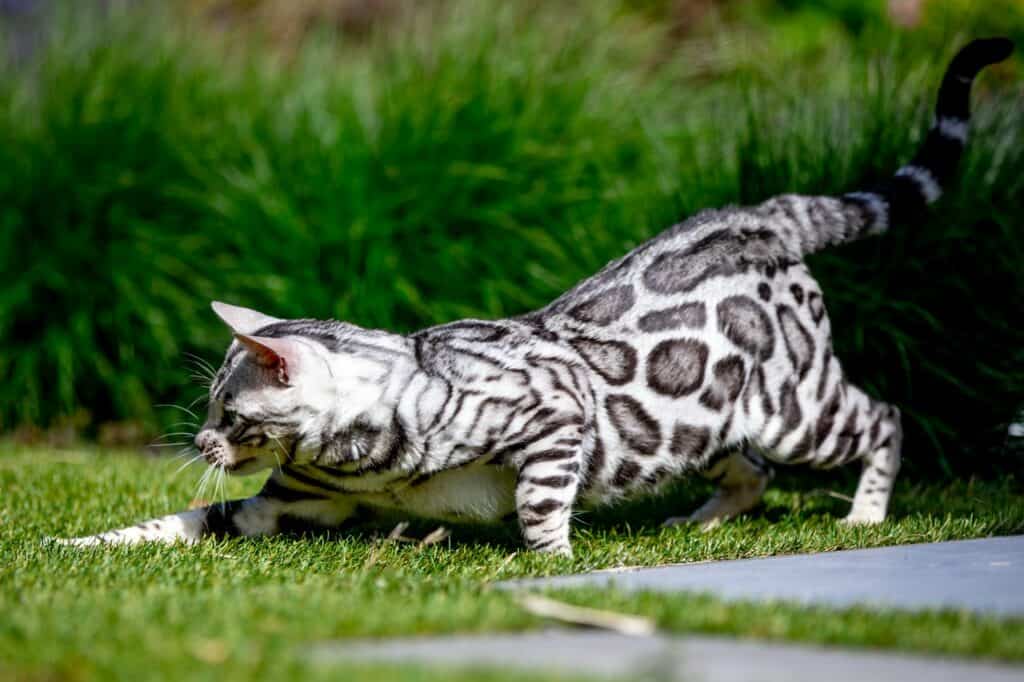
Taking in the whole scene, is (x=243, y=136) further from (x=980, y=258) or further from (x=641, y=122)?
(x=980, y=258)

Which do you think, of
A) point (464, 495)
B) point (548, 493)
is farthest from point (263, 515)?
point (548, 493)

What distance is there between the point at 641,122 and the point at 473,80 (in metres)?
0.99

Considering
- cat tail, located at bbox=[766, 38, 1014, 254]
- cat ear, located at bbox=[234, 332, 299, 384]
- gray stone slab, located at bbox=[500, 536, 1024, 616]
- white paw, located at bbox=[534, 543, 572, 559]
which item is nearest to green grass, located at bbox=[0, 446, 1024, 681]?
white paw, located at bbox=[534, 543, 572, 559]

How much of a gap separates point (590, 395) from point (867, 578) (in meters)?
1.22

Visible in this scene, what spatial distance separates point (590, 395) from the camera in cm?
402

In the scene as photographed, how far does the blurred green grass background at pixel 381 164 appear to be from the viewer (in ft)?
19.8

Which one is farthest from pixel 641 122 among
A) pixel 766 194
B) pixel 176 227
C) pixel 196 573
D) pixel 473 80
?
pixel 196 573

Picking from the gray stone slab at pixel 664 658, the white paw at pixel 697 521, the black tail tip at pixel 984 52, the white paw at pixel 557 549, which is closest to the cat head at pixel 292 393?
the white paw at pixel 557 549

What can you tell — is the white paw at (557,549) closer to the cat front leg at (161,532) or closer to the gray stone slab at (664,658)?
the cat front leg at (161,532)

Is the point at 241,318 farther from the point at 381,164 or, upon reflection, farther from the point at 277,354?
the point at 381,164

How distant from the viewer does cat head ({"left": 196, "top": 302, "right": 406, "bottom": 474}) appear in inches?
147

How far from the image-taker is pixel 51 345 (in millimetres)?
7008

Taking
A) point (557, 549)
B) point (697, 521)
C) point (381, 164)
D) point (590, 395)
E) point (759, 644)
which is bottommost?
point (697, 521)

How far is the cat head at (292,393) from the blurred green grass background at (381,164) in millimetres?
2389
